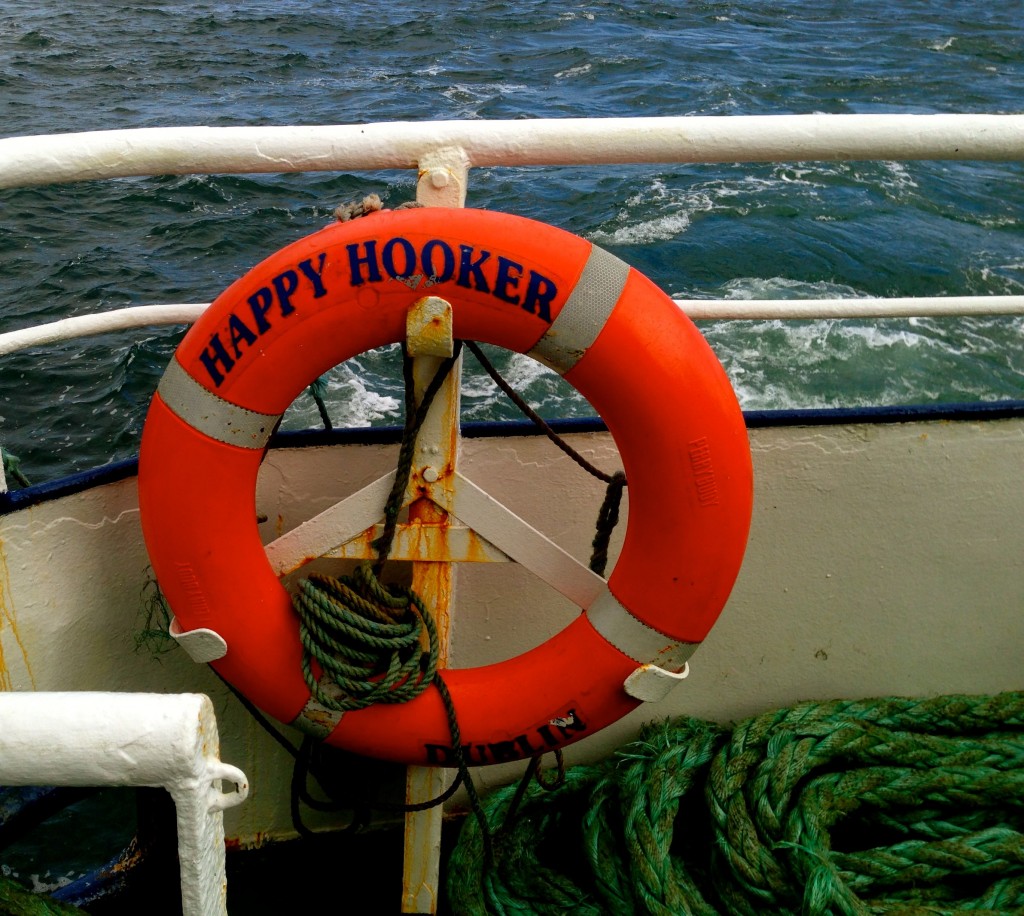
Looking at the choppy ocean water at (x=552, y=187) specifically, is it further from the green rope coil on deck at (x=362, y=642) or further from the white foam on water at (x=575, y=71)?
the green rope coil on deck at (x=362, y=642)

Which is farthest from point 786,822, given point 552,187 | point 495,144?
point 552,187

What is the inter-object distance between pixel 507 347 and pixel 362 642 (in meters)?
0.49

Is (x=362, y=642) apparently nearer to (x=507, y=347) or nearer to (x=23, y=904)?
(x=507, y=347)

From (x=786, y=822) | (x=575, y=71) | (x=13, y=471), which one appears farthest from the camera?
(x=575, y=71)

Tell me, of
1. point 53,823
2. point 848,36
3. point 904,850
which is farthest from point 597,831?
point 848,36

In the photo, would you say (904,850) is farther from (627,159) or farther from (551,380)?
(551,380)

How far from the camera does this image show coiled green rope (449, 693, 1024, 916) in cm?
177

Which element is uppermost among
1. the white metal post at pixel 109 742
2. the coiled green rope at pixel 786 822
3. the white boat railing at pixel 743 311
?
the white boat railing at pixel 743 311

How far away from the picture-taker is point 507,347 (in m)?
1.41

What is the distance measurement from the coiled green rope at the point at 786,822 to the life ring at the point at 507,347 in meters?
0.40

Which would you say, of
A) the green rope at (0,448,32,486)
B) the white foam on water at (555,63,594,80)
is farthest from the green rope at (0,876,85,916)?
the white foam on water at (555,63,594,80)

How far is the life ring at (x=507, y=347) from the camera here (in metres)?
1.36

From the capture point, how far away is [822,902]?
1.67 meters

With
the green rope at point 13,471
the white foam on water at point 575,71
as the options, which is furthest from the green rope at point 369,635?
the white foam on water at point 575,71
